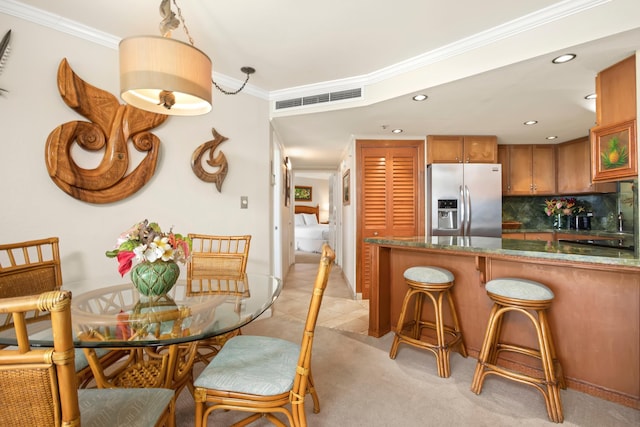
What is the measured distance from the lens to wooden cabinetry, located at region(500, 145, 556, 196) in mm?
4336

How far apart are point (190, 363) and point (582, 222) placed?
5086mm

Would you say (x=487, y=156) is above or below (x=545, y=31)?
below

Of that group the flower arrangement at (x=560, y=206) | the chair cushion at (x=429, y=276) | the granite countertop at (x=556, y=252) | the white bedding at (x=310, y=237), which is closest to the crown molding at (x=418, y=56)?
the granite countertop at (x=556, y=252)

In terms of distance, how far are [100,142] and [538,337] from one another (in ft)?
10.3

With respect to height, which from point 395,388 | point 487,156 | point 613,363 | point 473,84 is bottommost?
point 395,388

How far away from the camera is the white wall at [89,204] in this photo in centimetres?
190

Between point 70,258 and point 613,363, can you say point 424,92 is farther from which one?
point 70,258

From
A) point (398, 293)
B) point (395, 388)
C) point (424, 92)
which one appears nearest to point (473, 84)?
point (424, 92)

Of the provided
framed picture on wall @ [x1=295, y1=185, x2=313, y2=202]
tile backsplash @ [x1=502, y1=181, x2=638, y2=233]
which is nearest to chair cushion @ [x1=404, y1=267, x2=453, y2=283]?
tile backsplash @ [x1=502, y1=181, x2=638, y2=233]

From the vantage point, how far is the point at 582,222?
4.15 metres

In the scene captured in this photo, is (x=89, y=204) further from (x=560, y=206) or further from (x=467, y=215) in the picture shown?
(x=560, y=206)

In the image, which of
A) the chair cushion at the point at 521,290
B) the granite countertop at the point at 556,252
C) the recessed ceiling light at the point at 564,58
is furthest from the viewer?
the recessed ceiling light at the point at 564,58

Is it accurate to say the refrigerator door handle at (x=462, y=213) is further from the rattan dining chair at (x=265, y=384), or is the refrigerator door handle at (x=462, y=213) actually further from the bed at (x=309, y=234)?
the bed at (x=309, y=234)

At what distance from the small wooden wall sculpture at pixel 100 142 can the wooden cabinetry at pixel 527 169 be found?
176 inches
